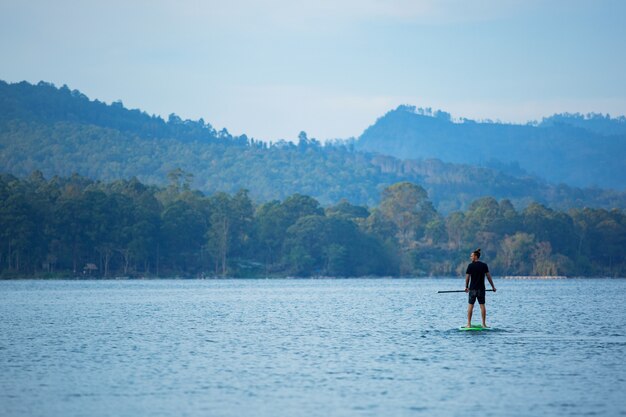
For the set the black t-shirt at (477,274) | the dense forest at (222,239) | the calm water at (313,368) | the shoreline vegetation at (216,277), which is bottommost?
the calm water at (313,368)

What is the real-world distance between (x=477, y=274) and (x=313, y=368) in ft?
36.3

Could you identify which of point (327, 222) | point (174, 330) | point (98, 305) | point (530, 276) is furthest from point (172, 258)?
point (174, 330)

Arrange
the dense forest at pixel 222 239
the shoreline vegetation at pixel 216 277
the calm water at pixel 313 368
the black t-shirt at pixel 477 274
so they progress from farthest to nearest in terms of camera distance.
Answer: the shoreline vegetation at pixel 216 277 → the dense forest at pixel 222 239 → the black t-shirt at pixel 477 274 → the calm water at pixel 313 368

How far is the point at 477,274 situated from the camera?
38438 millimetres

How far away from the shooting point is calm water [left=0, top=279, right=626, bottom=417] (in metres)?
23.1

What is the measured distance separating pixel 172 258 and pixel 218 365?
5723 inches

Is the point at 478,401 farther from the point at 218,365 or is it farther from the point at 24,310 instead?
the point at 24,310

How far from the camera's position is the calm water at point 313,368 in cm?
2306

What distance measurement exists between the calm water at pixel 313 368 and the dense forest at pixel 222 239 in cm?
10666

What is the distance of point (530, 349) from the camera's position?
A: 113 ft

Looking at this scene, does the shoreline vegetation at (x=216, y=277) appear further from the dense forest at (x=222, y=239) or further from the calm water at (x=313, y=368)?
the calm water at (x=313, y=368)

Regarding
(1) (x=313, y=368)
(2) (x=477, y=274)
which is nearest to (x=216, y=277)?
(2) (x=477, y=274)

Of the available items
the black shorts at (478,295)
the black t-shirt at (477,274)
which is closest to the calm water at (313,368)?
the black shorts at (478,295)

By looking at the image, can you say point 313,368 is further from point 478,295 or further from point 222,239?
point 222,239
